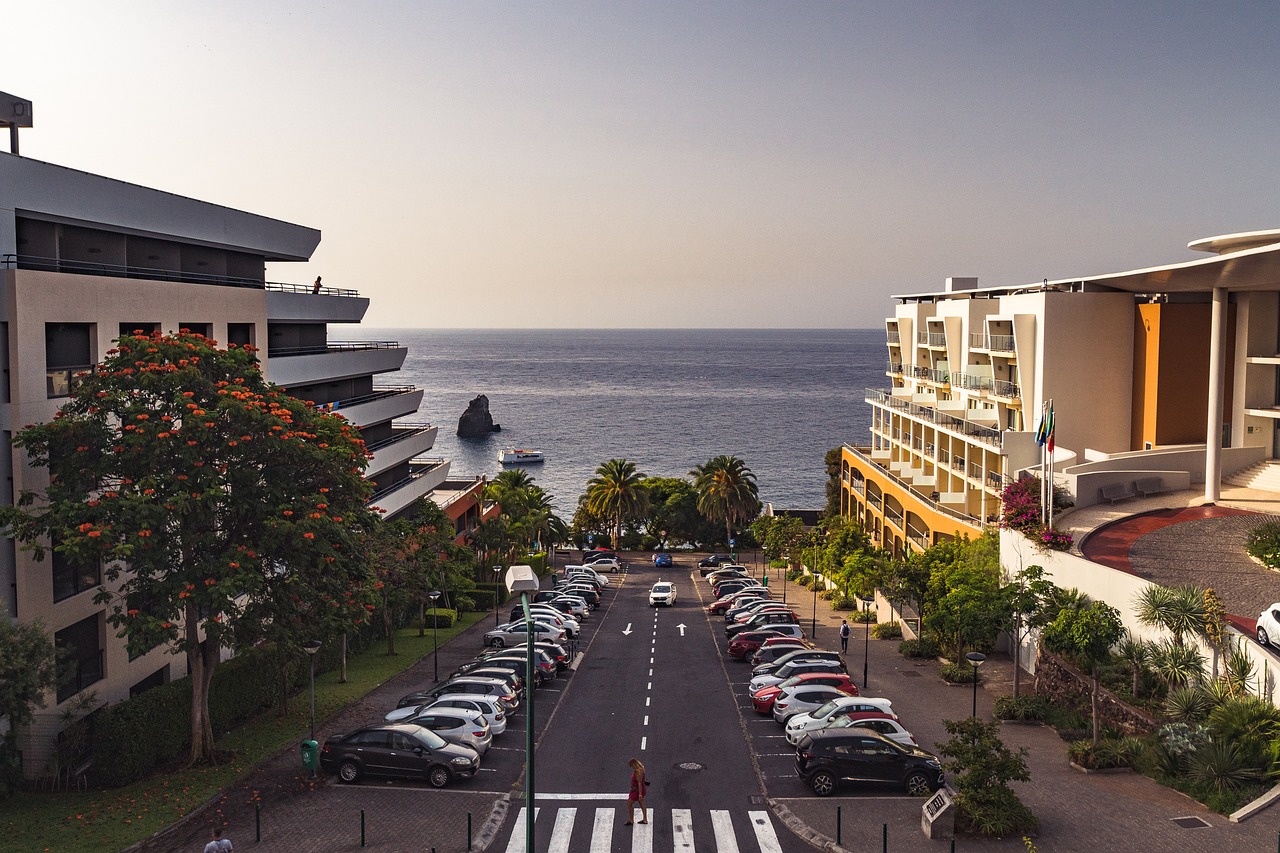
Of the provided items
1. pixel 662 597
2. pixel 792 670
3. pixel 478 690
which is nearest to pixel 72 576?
pixel 478 690

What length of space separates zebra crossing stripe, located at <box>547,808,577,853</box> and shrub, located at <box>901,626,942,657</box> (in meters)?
22.8

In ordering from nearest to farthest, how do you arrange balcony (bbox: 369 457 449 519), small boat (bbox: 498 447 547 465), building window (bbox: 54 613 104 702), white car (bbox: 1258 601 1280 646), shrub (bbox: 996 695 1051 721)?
white car (bbox: 1258 601 1280 646) → building window (bbox: 54 613 104 702) → shrub (bbox: 996 695 1051 721) → balcony (bbox: 369 457 449 519) → small boat (bbox: 498 447 547 465)

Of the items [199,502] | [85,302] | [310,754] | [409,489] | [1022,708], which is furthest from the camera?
[409,489]

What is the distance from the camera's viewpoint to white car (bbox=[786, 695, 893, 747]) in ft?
93.9

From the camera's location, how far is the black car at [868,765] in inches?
969

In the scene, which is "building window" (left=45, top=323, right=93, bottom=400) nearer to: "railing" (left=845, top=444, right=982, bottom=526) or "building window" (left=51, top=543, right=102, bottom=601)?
"building window" (left=51, top=543, right=102, bottom=601)

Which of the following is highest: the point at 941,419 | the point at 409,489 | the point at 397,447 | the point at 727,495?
the point at 941,419

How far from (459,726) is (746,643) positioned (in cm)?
1705

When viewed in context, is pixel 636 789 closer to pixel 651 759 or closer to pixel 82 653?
pixel 651 759

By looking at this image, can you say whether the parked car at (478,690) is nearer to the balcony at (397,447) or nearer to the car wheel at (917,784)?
the car wheel at (917,784)

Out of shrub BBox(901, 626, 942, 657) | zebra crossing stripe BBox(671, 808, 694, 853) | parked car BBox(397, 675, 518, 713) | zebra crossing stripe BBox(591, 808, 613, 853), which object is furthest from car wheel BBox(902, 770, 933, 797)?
shrub BBox(901, 626, 942, 657)

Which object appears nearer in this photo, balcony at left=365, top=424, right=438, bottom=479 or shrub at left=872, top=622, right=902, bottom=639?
shrub at left=872, top=622, right=902, bottom=639

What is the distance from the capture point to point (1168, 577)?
31.3m

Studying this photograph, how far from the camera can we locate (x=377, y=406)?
58344 millimetres
